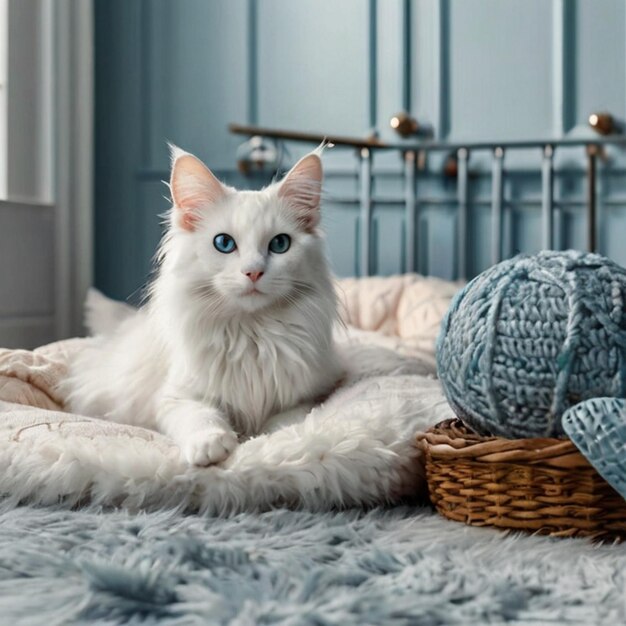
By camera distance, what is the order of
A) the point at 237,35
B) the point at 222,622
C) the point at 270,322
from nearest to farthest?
1. the point at 222,622
2. the point at 270,322
3. the point at 237,35

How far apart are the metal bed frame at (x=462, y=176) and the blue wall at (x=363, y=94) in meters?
0.04

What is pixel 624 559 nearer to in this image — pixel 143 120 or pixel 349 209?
pixel 349 209

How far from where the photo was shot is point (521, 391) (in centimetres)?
→ 124

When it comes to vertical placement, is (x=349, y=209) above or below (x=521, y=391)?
above

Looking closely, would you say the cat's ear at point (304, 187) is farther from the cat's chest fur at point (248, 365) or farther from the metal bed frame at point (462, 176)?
the metal bed frame at point (462, 176)

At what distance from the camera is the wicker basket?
1232mm

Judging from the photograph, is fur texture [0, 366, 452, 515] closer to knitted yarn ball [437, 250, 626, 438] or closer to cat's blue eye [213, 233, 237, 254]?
knitted yarn ball [437, 250, 626, 438]

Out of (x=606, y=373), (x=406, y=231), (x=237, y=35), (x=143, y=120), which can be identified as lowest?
(x=606, y=373)

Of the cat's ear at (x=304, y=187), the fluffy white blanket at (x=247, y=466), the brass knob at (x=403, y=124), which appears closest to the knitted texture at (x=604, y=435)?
the fluffy white blanket at (x=247, y=466)

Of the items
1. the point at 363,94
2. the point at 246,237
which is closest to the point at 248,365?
the point at 246,237

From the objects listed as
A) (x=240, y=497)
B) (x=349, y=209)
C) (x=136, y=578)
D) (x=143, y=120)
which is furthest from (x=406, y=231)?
(x=136, y=578)

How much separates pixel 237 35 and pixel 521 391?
7.67 ft

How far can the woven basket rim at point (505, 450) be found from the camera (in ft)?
3.99

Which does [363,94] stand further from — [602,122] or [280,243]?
[280,243]
